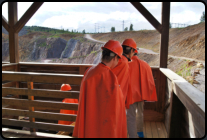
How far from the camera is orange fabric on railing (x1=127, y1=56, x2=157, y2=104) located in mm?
2992

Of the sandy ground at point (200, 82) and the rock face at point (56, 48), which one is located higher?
the rock face at point (56, 48)

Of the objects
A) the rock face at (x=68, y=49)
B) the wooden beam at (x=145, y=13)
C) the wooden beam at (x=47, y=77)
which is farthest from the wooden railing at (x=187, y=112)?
the rock face at (x=68, y=49)

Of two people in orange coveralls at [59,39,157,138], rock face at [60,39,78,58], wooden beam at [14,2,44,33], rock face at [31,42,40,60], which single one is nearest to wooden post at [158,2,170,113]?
two people in orange coveralls at [59,39,157,138]

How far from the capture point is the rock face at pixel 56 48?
3659 cm

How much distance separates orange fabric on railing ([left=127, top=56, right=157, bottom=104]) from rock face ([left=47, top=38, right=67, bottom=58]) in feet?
113

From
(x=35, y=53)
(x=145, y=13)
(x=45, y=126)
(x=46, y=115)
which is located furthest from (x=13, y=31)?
(x=35, y=53)

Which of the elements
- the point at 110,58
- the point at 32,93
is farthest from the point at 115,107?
the point at 32,93

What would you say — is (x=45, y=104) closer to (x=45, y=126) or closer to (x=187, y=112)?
(x=45, y=126)

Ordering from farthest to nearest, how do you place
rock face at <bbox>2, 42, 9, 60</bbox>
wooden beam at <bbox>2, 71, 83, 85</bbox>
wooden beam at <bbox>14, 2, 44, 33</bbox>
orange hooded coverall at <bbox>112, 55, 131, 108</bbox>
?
rock face at <bbox>2, 42, 9, 60</bbox>, wooden beam at <bbox>14, 2, 44, 33</bbox>, wooden beam at <bbox>2, 71, 83, 85</bbox>, orange hooded coverall at <bbox>112, 55, 131, 108</bbox>

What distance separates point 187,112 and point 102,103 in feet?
4.45

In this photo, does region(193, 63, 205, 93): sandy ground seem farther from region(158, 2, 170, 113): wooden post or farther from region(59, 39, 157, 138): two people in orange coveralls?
region(59, 39, 157, 138): two people in orange coveralls

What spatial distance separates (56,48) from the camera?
121 ft

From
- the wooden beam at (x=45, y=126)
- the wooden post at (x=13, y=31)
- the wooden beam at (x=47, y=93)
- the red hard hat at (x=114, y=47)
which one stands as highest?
the wooden post at (x=13, y=31)

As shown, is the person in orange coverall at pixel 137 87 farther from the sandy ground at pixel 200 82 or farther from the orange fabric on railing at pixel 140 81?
the sandy ground at pixel 200 82
